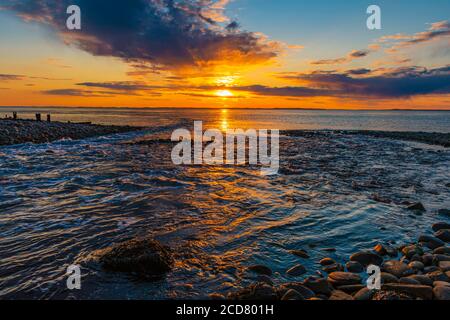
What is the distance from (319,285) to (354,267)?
1617 millimetres

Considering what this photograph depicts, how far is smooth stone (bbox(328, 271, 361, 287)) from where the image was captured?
6582 millimetres

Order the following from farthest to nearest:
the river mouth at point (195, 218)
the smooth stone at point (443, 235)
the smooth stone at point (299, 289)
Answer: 1. the smooth stone at point (443, 235)
2. the river mouth at point (195, 218)
3. the smooth stone at point (299, 289)

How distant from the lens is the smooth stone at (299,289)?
607 cm

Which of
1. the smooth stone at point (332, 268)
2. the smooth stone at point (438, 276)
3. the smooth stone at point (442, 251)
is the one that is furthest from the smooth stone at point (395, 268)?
the smooth stone at point (442, 251)

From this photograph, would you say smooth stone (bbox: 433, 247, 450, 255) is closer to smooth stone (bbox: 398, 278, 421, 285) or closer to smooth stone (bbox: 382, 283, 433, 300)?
smooth stone (bbox: 398, 278, 421, 285)

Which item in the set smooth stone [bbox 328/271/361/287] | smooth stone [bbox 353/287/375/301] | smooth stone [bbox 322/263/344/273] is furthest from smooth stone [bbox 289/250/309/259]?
smooth stone [bbox 353/287/375/301]

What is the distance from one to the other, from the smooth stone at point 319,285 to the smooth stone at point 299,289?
0.15m

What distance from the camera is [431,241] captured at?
8.88m

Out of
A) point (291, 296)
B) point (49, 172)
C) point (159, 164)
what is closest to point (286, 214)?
point (291, 296)

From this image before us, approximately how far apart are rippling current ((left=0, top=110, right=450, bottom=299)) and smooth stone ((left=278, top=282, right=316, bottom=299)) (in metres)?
0.78

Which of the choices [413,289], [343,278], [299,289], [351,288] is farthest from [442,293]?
[299,289]

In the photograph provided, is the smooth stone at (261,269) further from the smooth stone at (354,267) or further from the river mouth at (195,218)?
the smooth stone at (354,267)

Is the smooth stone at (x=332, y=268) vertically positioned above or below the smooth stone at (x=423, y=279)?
below

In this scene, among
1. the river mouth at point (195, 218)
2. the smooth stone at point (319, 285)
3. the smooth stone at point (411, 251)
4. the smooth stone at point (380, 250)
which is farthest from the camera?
the smooth stone at point (380, 250)
